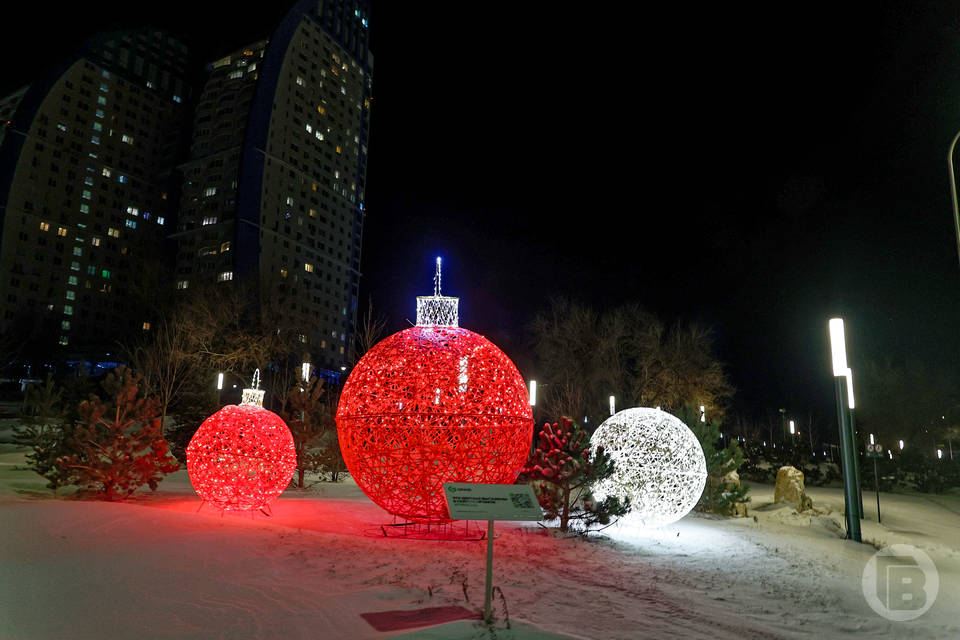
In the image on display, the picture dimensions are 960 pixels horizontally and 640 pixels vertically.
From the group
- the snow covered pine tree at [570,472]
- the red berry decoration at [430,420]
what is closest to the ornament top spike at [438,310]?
the red berry decoration at [430,420]

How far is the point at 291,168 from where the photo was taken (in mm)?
68375

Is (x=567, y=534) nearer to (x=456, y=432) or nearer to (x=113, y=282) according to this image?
(x=456, y=432)

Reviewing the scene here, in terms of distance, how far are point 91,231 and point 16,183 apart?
8.97 meters

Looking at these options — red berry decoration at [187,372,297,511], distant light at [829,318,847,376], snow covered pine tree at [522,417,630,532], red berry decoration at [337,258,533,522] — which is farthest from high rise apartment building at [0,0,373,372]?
distant light at [829,318,847,376]

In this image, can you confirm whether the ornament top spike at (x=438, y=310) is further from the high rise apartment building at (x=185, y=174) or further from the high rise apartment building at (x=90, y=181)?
the high rise apartment building at (x=90, y=181)

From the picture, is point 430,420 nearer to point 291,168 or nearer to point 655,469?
point 655,469

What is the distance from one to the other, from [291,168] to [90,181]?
2538cm

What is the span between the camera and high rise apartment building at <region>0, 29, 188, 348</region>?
63.4m

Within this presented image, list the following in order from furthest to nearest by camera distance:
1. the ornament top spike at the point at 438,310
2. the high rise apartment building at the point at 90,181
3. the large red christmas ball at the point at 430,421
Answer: the high rise apartment building at the point at 90,181 → the ornament top spike at the point at 438,310 → the large red christmas ball at the point at 430,421

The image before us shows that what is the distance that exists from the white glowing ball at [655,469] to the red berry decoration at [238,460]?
17.2ft

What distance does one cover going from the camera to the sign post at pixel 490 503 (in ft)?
15.8

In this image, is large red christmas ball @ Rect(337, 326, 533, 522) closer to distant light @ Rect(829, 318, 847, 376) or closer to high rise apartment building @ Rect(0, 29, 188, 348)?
distant light @ Rect(829, 318, 847, 376)

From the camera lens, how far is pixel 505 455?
7.63 m

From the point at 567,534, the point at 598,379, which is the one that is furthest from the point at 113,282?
the point at 567,534
